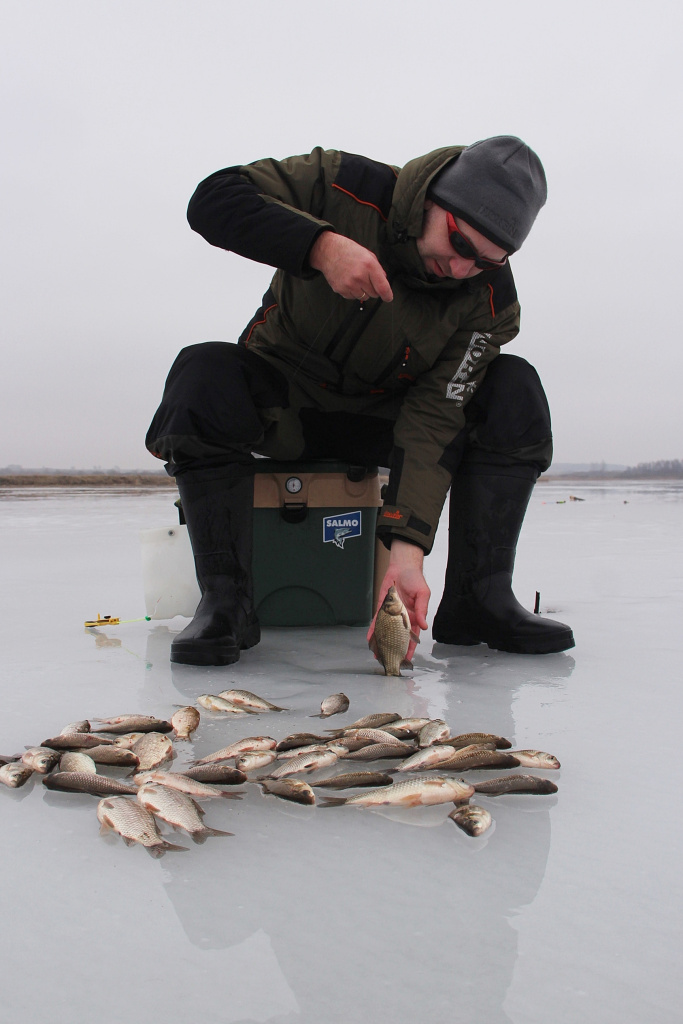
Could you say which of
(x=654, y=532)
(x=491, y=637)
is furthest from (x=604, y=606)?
(x=654, y=532)

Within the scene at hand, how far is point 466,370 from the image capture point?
2.37 m

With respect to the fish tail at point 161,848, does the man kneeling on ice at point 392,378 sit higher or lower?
A: higher

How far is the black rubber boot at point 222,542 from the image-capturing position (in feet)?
7.38

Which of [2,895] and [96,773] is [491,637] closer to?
[96,773]

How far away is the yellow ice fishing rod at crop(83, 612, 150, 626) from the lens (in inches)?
107

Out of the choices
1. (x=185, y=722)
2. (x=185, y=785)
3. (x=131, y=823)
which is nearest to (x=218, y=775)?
(x=185, y=785)

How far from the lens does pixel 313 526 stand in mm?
2602

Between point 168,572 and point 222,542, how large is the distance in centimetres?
52

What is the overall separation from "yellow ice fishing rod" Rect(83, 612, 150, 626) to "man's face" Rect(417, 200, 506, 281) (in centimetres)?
161

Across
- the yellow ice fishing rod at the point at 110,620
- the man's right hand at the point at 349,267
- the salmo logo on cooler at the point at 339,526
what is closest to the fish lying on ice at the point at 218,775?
the man's right hand at the point at 349,267

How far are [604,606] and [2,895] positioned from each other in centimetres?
275

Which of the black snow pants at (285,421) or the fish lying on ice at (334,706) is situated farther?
the black snow pants at (285,421)

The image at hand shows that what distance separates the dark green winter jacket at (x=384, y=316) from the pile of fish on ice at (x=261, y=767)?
3.15 ft

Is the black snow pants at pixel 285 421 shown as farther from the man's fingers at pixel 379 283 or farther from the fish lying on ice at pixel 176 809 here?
the fish lying on ice at pixel 176 809
